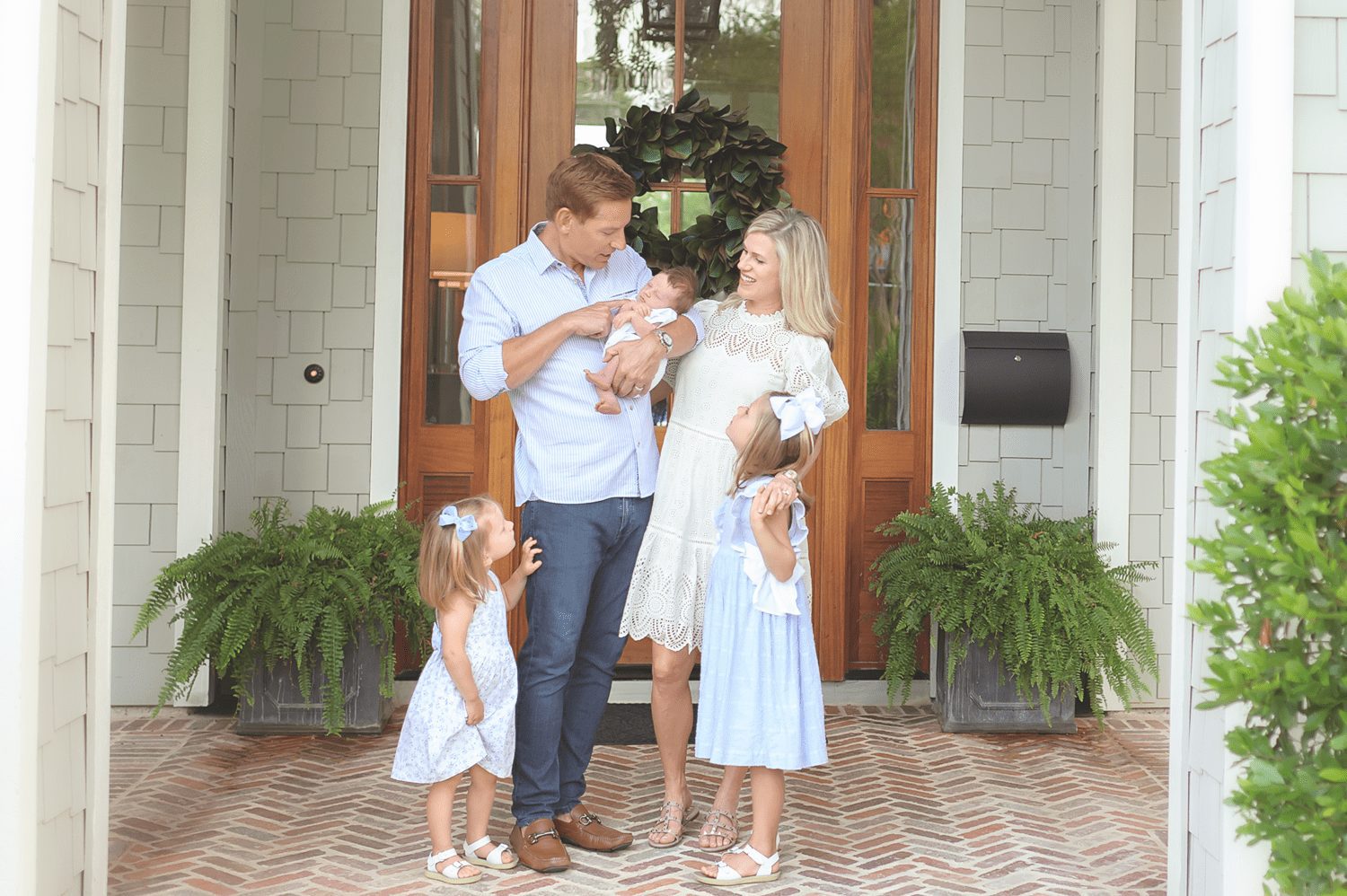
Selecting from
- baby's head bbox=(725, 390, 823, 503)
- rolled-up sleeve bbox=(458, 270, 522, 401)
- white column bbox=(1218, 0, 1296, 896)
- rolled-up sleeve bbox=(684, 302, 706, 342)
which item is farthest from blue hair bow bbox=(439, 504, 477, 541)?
white column bbox=(1218, 0, 1296, 896)

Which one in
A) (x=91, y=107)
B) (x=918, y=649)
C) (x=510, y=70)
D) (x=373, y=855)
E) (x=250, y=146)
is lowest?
(x=373, y=855)

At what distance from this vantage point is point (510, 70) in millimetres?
4789

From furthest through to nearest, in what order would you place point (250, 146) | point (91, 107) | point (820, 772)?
point (250, 146)
point (820, 772)
point (91, 107)

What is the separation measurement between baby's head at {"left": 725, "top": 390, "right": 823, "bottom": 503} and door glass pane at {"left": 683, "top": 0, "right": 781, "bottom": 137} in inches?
80.9

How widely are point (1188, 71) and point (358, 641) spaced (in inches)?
116

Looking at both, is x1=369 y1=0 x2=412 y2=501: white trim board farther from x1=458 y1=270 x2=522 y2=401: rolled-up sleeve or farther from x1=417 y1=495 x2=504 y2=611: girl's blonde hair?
x1=417 y1=495 x2=504 y2=611: girl's blonde hair

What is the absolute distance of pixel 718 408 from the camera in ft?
10.9

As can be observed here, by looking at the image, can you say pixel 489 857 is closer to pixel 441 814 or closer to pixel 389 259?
pixel 441 814

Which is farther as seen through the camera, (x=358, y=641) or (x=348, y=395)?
(x=348, y=395)

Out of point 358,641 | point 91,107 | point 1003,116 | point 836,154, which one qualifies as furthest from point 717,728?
point 1003,116

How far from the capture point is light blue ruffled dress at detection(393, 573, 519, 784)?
3.12 meters

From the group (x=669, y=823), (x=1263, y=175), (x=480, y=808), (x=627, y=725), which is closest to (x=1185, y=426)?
(x=1263, y=175)

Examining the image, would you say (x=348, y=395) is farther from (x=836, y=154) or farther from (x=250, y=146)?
(x=836, y=154)

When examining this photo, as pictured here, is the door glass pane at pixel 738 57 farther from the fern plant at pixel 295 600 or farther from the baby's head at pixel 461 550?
the baby's head at pixel 461 550
